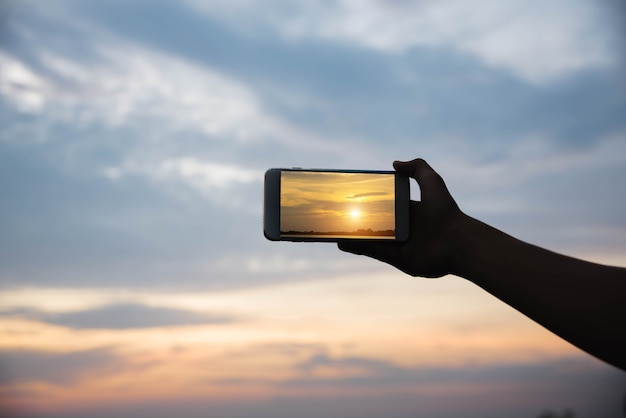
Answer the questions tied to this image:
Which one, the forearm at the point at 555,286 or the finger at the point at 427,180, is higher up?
the finger at the point at 427,180

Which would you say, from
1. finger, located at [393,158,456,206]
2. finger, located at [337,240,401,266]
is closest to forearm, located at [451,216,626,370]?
finger, located at [393,158,456,206]

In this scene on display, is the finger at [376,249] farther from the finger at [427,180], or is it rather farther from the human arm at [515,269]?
the finger at [427,180]

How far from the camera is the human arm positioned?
3.38 m

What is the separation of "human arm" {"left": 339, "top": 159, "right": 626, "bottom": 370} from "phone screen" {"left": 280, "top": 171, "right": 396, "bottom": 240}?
0.62ft

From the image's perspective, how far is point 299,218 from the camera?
6.04 metres

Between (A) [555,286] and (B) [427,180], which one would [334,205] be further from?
(A) [555,286]

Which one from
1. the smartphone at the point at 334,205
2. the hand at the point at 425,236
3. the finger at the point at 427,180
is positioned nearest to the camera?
the hand at the point at 425,236

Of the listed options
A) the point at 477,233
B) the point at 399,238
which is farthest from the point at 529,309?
the point at 399,238

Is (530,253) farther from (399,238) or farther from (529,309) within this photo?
(399,238)

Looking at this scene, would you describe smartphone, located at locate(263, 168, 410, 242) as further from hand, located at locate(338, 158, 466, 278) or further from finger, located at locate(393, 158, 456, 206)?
finger, located at locate(393, 158, 456, 206)

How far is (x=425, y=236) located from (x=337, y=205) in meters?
1.01

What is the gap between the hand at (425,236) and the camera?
524 centimetres

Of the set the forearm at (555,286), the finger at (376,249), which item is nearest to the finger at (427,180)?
the forearm at (555,286)

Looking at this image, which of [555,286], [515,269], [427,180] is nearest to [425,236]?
[427,180]
